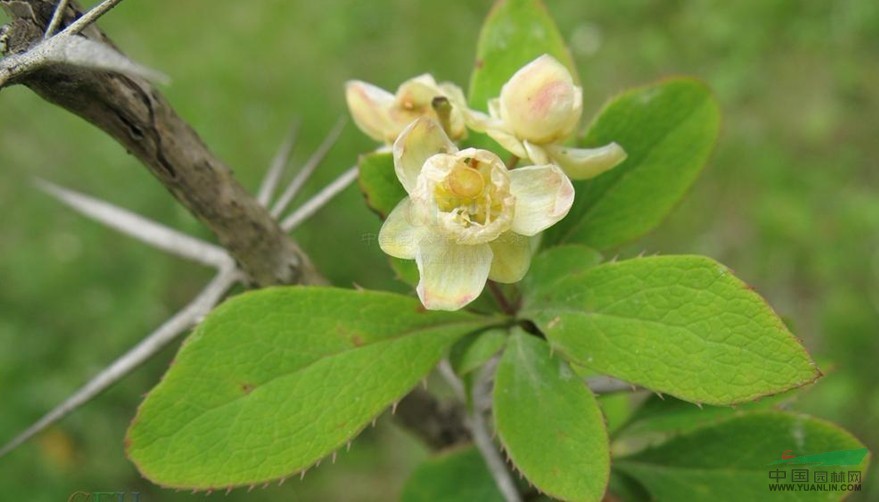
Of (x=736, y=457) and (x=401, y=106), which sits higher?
(x=401, y=106)

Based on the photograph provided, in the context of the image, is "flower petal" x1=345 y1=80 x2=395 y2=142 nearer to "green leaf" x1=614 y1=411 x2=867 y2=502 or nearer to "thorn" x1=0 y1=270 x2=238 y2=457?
"thorn" x1=0 y1=270 x2=238 y2=457

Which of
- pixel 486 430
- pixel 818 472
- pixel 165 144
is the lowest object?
pixel 818 472

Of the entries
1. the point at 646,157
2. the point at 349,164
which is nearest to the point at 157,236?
the point at 646,157

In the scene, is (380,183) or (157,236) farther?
(157,236)

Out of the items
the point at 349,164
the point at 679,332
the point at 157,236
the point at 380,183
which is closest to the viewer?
the point at 679,332

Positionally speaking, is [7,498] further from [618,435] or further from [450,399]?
[618,435]

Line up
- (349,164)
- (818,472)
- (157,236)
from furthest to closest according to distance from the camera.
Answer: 1. (349,164)
2. (157,236)
3. (818,472)

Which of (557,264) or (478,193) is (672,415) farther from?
(478,193)
